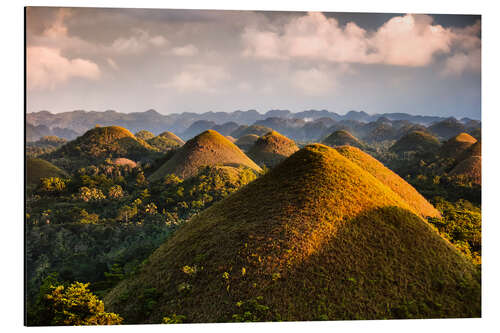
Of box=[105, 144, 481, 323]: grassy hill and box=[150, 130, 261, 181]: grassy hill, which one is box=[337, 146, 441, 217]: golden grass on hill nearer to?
box=[105, 144, 481, 323]: grassy hill

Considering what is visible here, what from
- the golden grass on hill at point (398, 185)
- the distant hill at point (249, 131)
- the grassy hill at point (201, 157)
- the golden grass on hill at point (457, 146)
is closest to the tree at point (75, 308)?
the golden grass on hill at point (398, 185)

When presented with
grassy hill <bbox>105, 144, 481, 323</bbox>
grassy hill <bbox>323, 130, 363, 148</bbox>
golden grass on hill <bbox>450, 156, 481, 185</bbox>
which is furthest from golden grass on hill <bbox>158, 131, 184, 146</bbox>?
grassy hill <bbox>105, 144, 481, 323</bbox>

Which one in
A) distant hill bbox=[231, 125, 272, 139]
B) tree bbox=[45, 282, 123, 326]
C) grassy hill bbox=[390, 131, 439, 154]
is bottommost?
tree bbox=[45, 282, 123, 326]

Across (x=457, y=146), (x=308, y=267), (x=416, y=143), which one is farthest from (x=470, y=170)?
(x=416, y=143)

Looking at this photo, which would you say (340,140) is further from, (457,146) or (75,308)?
(75,308)

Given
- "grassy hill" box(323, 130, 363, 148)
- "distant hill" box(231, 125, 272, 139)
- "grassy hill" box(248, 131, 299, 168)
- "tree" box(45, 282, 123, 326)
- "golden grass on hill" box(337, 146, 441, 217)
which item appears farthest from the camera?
"distant hill" box(231, 125, 272, 139)

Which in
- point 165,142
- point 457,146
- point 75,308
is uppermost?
point 165,142
